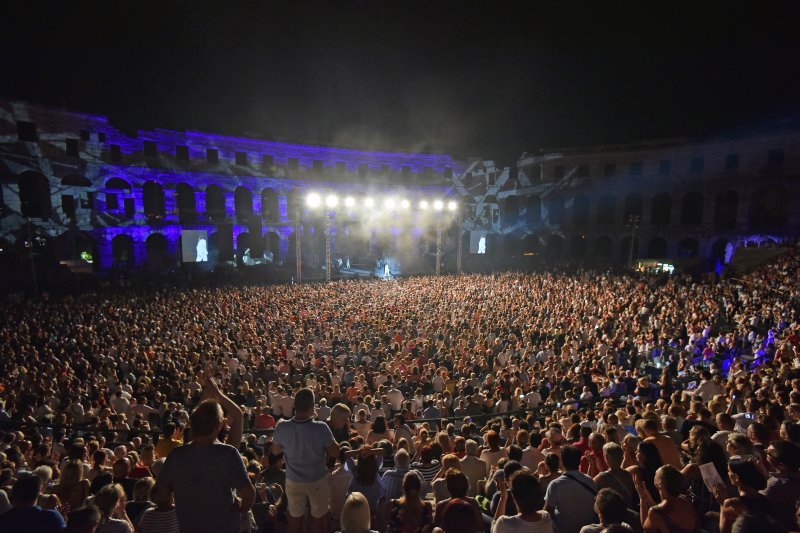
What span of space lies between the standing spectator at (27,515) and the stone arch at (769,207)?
4345 cm

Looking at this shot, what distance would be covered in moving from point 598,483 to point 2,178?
130ft

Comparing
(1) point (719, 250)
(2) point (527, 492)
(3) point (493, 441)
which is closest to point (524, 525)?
(2) point (527, 492)

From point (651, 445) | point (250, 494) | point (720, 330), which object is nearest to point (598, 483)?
point (651, 445)

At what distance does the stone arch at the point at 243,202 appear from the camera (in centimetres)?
4206

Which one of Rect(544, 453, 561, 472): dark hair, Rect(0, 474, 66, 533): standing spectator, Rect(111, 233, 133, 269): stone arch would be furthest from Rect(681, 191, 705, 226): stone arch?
Rect(111, 233, 133, 269): stone arch

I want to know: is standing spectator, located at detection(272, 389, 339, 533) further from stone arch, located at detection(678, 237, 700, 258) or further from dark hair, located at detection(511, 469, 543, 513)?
stone arch, located at detection(678, 237, 700, 258)

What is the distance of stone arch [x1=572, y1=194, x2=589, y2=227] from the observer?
44.0 meters

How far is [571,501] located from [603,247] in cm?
4498

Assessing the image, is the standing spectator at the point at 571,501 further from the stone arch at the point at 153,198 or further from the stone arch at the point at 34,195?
the stone arch at the point at 153,198

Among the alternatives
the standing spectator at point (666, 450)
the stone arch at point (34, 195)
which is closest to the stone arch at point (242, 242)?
the stone arch at point (34, 195)

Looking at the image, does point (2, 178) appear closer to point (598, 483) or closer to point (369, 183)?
point (369, 183)

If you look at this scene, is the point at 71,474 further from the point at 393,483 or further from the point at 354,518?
the point at 393,483

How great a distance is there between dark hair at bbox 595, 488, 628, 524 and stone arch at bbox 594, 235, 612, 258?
45.0 metres

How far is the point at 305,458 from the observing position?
3.74 meters
